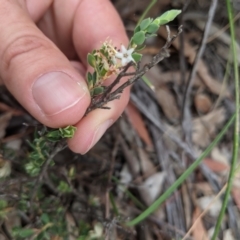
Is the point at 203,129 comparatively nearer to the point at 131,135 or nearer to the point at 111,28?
the point at 131,135

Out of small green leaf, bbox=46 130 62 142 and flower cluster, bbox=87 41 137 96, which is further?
small green leaf, bbox=46 130 62 142

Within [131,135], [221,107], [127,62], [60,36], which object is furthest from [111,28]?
[127,62]

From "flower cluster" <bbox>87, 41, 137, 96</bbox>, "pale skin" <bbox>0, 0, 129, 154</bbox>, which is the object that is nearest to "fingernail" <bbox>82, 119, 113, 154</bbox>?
"pale skin" <bbox>0, 0, 129, 154</bbox>

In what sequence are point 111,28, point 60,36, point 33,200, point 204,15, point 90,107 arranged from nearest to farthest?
point 90,107
point 33,200
point 111,28
point 60,36
point 204,15

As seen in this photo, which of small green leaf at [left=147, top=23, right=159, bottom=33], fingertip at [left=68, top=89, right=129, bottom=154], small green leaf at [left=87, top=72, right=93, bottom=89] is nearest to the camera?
small green leaf at [left=147, top=23, right=159, bottom=33]

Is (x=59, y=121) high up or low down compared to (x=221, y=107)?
up

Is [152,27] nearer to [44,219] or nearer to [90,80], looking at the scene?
[90,80]

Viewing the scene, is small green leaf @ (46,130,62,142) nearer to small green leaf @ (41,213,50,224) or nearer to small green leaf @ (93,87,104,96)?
small green leaf @ (93,87,104,96)

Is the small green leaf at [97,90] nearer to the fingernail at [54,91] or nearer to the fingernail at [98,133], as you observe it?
the fingernail at [54,91]
